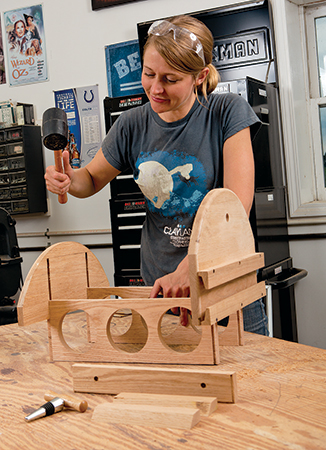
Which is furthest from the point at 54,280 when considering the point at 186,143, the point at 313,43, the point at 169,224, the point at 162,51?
the point at 313,43

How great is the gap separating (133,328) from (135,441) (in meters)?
0.54

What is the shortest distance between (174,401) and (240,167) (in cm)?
66

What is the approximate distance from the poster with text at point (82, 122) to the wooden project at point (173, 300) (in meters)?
2.34

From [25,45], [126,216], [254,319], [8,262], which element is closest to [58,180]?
[254,319]

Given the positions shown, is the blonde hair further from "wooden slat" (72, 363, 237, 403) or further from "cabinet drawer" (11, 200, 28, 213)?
"cabinet drawer" (11, 200, 28, 213)

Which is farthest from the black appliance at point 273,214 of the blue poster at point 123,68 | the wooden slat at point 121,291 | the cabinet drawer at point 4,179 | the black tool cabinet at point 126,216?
the cabinet drawer at point 4,179

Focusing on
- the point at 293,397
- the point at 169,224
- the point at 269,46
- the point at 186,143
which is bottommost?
the point at 293,397

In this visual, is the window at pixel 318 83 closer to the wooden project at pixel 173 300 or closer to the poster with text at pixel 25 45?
the poster with text at pixel 25 45

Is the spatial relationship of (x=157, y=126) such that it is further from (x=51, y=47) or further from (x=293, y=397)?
(x=51, y=47)

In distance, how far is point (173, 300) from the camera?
101 centimetres

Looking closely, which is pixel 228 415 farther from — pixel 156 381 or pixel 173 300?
pixel 173 300

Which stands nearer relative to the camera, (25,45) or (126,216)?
(126,216)

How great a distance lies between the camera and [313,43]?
10.2ft

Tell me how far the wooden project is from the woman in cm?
10
